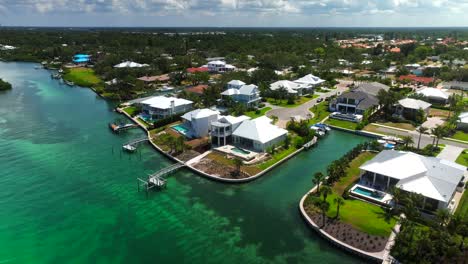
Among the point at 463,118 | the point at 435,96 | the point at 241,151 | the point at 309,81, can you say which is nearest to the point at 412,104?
the point at 463,118

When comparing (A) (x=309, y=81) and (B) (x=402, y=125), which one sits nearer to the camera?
(B) (x=402, y=125)

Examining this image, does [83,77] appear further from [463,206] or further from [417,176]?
[463,206]

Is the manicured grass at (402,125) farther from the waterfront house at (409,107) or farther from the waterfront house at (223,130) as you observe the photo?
the waterfront house at (223,130)

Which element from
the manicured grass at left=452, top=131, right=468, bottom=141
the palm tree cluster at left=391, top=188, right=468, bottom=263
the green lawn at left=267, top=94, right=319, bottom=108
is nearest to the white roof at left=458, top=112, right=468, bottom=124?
the manicured grass at left=452, top=131, right=468, bottom=141

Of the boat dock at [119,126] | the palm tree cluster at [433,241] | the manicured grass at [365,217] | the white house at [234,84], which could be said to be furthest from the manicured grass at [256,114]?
the palm tree cluster at [433,241]

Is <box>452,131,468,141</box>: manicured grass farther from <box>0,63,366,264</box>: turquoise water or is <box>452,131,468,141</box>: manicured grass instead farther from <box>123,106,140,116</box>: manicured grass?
<box>123,106,140,116</box>: manicured grass
